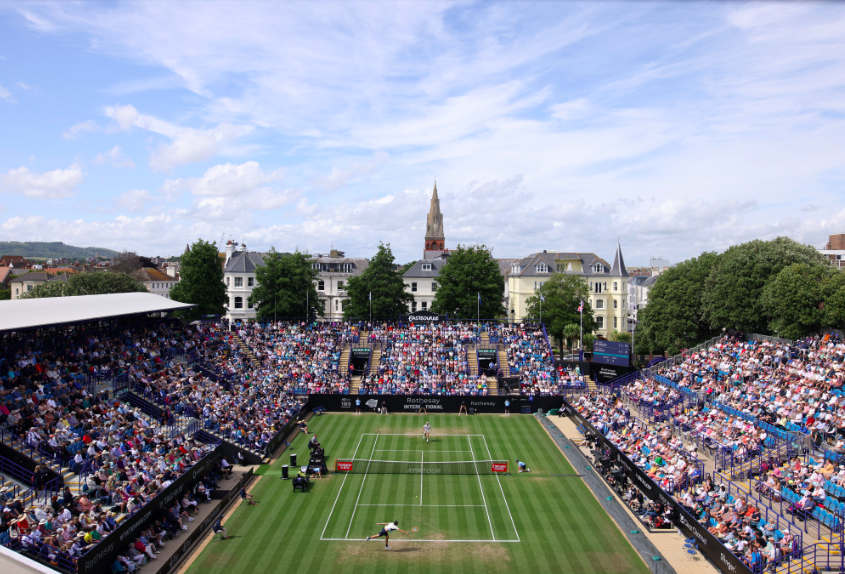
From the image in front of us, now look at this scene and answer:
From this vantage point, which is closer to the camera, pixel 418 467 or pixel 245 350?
pixel 418 467

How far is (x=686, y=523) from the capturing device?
69.7ft

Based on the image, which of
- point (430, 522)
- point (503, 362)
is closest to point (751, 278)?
point (503, 362)

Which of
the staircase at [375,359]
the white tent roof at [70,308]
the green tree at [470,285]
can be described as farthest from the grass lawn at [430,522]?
the green tree at [470,285]

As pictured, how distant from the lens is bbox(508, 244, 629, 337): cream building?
84188mm

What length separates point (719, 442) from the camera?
27344 mm

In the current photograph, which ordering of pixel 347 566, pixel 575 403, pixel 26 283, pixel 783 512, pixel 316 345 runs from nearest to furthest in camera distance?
pixel 347 566 → pixel 783 512 → pixel 575 403 → pixel 316 345 → pixel 26 283

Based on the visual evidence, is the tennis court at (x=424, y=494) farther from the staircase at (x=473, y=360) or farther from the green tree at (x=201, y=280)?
the green tree at (x=201, y=280)

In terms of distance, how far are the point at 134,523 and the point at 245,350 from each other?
96.9 feet

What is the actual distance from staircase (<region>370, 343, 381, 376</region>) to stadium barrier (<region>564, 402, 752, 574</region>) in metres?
21.1

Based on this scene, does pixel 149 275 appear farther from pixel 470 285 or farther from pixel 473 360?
pixel 473 360

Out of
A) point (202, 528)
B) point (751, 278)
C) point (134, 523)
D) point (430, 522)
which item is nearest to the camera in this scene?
point (134, 523)

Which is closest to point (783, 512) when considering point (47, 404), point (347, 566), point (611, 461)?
point (611, 461)

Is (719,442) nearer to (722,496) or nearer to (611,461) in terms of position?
(611,461)

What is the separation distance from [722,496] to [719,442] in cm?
698
